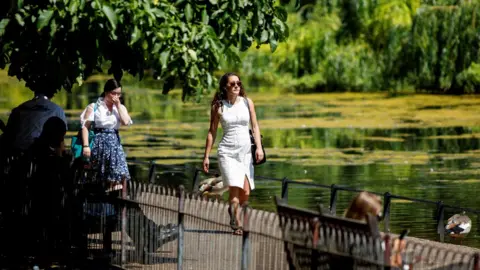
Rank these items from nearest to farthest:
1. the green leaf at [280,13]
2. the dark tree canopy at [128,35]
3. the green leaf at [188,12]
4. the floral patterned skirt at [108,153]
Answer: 1. the dark tree canopy at [128,35]
2. the green leaf at [188,12]
3. the floral patterned skirt at [108,153]
4. the green leaf at [280,13]

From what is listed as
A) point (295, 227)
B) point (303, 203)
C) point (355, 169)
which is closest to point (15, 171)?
point (295, 227)

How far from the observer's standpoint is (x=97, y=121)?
1385 centimetres

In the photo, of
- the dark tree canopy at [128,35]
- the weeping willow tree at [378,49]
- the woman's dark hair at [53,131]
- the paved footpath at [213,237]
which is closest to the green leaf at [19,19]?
the dark tree canopy at [128,35]

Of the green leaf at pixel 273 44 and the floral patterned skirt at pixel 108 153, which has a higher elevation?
the green leaf at pixel 273 44

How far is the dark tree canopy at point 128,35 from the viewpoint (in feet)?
38.9

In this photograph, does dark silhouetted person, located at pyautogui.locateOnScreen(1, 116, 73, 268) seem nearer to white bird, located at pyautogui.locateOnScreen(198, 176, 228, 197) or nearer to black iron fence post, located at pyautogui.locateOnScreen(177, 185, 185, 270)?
black iron fence post, located at pyautogui.locateOnScreen(177, 185, 185, 270)

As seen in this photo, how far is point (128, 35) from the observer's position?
41.5 feet

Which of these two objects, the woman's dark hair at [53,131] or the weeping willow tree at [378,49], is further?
the weeping willow tree at [378,49]

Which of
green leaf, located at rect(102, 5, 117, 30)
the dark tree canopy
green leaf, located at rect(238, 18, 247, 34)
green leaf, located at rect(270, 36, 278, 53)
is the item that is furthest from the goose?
green leaf, located at rect(102, 5, 117, 30)

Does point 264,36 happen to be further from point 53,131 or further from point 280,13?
point 53,131

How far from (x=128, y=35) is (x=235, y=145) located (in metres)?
2.06

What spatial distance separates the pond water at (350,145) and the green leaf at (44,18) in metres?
7.62

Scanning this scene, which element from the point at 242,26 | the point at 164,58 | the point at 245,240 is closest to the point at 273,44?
the point at 242,26

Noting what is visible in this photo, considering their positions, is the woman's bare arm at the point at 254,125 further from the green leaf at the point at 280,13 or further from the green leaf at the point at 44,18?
the green leaf at the point at 44,18
